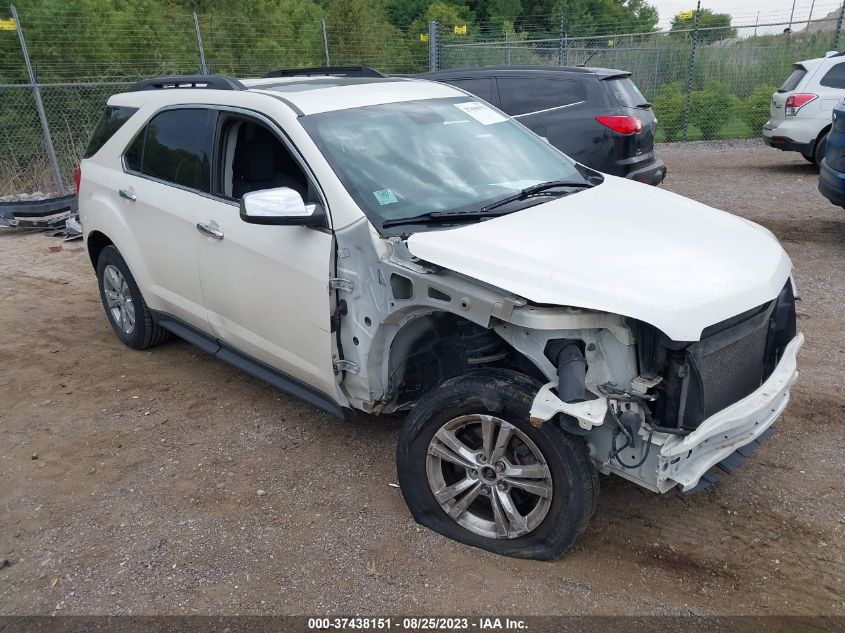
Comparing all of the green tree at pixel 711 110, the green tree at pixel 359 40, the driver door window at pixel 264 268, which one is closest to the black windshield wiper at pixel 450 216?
the driver door window at pixel 264 268

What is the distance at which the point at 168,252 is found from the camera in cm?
446

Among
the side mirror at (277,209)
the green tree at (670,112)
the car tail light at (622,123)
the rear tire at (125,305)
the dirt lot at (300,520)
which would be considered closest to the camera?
the dirt lot at (300,520)

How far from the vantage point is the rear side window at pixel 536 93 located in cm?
818

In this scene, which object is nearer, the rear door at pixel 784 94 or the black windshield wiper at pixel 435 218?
the black windshield wiper at pixel 435 218

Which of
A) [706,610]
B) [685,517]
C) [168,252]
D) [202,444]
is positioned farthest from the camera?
[168,252]

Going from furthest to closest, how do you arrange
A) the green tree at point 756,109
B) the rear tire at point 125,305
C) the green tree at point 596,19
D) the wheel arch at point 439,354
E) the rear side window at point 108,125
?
1. the green tree at point 596,19
2. the green tree at point 756,109
3. the rear tire at point 125,305
4. the rear side window at point 108,125
5. the wheel arch at point 439,354

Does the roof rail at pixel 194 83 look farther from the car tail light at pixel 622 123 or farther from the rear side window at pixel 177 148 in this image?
the car tail light at pixel 622 123

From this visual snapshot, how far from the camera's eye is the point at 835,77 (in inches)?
419

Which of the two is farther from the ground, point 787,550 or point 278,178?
point 278,178

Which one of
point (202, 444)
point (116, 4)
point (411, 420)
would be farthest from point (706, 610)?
point (116, 4)

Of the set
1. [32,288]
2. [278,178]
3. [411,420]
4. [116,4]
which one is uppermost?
[116,4]

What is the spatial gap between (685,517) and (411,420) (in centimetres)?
140

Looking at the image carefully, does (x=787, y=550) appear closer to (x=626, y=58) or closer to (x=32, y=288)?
(x=32, y=288)

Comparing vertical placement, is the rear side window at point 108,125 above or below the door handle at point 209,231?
above
